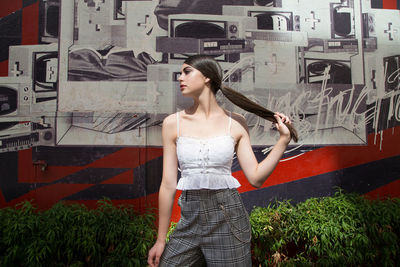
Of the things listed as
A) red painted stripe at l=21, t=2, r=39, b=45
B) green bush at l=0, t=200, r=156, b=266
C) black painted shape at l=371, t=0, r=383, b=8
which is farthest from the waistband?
black painted shape at l=371, t=0, r=383, b=8

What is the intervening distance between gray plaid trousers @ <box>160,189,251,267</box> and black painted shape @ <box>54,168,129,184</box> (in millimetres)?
2090

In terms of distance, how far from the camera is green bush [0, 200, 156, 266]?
2.75 metres

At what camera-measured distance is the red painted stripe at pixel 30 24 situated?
3.75 m

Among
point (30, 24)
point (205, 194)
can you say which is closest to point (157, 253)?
point (205, 194)

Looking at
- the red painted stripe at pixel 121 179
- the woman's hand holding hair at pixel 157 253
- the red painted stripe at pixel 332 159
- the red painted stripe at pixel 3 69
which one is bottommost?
the woman's hand holding hair at pixel 157 253

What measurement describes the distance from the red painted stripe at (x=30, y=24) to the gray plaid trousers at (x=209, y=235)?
3.25 m

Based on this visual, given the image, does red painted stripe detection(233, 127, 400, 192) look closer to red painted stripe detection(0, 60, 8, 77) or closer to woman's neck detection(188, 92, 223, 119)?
woman's neck detection(188, 92, 223, 119)

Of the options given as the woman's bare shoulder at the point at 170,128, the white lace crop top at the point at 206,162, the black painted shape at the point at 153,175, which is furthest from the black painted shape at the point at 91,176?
the white lace crop top at the point at 206,162

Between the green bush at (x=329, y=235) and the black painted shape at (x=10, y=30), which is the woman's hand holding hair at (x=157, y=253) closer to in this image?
the green bush at (x=329, y=235)

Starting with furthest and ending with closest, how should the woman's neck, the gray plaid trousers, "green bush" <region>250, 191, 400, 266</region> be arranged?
"green bush" <region>250, 191, 400, 266</region> → the woman's neck → the gray plaid trousers

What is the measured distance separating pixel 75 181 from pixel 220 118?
2433 millimetres

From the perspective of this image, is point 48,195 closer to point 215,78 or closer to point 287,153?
point 215,78

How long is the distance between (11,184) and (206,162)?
2972 millimetres

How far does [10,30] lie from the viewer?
3.75 m
